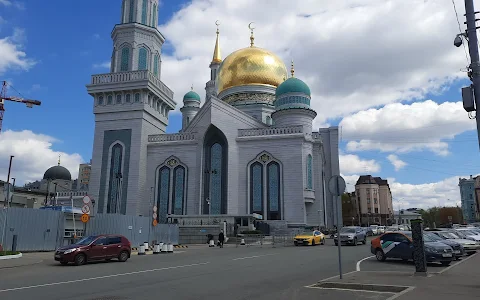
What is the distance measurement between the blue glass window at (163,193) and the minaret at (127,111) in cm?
158

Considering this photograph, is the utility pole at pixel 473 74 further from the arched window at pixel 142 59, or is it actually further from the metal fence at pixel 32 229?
the arched window at pixel 142 59

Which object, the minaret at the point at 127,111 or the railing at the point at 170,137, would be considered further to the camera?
the railing at the point at 170,137

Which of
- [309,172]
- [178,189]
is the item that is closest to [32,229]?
[178,189]

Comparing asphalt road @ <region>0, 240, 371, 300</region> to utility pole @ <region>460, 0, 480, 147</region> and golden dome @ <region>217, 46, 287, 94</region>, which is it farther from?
golden dome @ <region>217, 46, 287, 94</region>

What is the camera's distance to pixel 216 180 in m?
43.7

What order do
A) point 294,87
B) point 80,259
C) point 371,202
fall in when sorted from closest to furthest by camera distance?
point 80,259, point 294,87, point 371,202

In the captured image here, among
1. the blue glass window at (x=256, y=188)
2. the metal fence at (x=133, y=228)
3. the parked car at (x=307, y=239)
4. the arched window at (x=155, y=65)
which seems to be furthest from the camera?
the arched window at (x=155, y=65)

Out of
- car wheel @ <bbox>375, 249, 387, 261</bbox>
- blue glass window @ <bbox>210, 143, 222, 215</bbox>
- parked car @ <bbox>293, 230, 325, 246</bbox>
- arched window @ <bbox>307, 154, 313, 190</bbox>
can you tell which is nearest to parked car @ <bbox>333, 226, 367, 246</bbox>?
parked car @ <bbox>293, 230, 325, 246</bbox>

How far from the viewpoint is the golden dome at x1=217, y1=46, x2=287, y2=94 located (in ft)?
175

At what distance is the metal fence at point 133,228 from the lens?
25.0m

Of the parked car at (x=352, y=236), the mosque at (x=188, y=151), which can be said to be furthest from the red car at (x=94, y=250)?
the mosque at (x=188, y=151)

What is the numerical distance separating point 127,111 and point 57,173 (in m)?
40.8

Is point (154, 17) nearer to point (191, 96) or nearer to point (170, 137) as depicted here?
point (170, 137)

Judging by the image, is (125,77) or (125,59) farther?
(125,59)
